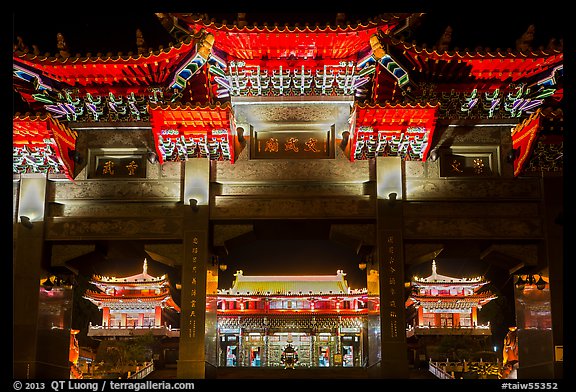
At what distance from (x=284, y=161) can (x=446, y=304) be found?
17101mm

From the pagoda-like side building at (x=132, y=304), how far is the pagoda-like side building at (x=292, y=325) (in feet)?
20.2

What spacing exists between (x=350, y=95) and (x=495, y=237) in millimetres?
4250

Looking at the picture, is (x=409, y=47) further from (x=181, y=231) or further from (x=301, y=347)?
Result: (x=301, y=347)

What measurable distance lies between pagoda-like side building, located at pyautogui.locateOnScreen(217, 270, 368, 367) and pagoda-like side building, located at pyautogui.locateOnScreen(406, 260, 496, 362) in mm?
4842

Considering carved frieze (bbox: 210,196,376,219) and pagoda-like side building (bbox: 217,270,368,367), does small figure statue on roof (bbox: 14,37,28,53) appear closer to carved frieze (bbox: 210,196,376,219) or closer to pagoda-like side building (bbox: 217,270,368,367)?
carved frieze (bbox: 210,196,376,219)

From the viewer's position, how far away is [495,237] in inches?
573

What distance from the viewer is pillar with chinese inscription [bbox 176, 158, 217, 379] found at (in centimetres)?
1381

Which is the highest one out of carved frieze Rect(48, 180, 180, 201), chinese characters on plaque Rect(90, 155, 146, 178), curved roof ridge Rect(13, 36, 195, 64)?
curved roof ridge Rect(13, 36, 195, 64)

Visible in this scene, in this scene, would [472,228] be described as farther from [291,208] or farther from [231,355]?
[231,355]

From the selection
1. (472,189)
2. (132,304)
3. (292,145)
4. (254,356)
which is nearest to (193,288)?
(292,145)

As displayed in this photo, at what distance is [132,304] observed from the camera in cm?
3147

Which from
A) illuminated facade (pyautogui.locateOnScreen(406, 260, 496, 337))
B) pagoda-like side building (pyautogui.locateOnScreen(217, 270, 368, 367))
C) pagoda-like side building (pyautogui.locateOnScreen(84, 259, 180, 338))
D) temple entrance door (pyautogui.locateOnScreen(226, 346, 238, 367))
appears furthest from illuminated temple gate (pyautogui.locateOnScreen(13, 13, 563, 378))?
pagoda-like side building (pyautogui.locateOnScreen(84, 259, 180, 338))

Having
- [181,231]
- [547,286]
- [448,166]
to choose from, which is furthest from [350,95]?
[547,286]

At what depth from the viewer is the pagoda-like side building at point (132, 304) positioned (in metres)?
30.7
